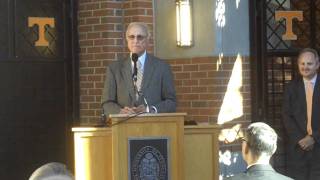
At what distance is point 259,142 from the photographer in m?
4.22

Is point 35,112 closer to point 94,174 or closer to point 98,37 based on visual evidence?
point 98,37

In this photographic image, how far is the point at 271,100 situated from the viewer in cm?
819

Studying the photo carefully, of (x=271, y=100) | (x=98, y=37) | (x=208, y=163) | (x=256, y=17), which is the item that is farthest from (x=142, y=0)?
(x=208, y=163)

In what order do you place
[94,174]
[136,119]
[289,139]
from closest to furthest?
[136,119] < [94,174] < [289,139]

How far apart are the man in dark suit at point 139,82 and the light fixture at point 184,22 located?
5.97 ft

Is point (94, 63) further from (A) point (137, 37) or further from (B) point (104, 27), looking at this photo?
(A) point (137, 37)

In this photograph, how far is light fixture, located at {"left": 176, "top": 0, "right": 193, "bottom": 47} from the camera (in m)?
7.70

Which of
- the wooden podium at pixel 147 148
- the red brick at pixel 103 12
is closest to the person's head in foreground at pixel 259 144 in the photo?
the wooden podium at pixel 147 148

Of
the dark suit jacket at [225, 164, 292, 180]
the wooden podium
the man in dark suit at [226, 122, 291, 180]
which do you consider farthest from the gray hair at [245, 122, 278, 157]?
the wooden podium

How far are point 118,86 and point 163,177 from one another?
3.52 feet

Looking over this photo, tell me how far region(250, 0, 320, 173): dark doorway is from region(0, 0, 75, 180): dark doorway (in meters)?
2.40

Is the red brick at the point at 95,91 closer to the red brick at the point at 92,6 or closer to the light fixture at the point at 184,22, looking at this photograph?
the red brick at the point at 92,6

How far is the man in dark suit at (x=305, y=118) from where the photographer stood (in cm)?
708

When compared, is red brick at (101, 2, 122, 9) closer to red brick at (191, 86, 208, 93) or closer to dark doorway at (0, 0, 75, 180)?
dark doorway at (0, 0, 75, 180)
